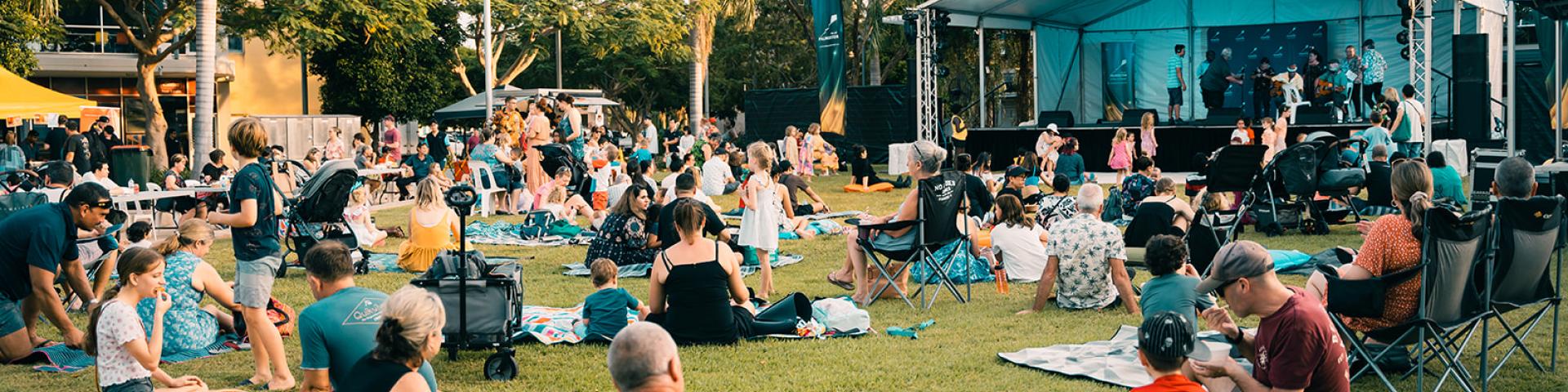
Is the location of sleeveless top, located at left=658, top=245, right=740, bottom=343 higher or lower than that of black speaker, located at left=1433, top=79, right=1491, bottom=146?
lower

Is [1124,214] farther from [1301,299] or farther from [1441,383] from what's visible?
[1301,299]

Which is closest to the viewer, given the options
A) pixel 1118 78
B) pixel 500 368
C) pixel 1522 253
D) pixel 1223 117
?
pixel 1522 253

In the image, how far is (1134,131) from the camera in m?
23.8

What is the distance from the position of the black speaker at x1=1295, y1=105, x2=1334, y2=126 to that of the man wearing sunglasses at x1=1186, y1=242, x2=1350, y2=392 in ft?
61.8

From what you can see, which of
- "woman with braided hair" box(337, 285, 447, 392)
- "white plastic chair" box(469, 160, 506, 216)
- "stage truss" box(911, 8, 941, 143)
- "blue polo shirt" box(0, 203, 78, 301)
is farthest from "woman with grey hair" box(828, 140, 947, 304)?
"stage truss" box(911, 8, 941, 143)

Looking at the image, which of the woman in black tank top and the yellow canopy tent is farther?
the yellow canopy tent

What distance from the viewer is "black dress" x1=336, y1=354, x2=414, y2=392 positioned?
13.2ft

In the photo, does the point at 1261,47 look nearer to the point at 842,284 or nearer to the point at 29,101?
the point at 842,284

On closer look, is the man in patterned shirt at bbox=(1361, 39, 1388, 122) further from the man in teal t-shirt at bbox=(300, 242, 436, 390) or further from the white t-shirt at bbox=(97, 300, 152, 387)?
the white t-shirt at bbox=(97, 300, 152, 387)

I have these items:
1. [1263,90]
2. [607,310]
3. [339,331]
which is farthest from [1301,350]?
[1263,90]

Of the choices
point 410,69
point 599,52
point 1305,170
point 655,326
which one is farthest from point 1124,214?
point 410,69

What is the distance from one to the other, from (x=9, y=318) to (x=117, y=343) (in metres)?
2.07

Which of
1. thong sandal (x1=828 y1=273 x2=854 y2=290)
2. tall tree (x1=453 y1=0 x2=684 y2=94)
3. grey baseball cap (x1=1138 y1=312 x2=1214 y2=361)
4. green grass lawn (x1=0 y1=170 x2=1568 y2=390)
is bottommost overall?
green grass lawn (x1=0 y1=170 x2=1568 y2=390)

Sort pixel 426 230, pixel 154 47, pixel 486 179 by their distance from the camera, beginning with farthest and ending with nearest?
pixel 154 47
pixel 486 179
pixel 426 230
